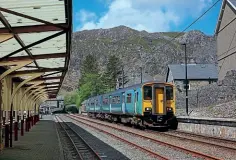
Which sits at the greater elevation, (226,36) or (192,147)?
(226,36)

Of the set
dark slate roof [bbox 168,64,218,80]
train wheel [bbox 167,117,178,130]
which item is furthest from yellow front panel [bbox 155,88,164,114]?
dark slate roof [bbox 168,64,218,80]

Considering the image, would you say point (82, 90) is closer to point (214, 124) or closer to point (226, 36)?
point (226, 36)

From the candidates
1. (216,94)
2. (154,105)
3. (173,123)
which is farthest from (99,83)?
(154,105)

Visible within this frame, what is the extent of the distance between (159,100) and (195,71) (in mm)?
58559

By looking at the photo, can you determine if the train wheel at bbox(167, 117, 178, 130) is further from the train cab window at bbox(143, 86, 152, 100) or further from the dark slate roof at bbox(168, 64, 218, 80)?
the dark slate roof at bbox(168, 64, 218, 80)

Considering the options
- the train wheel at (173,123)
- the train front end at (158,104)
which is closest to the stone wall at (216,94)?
the train wheel at (173,123)

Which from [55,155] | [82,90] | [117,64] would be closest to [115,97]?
[55,155]

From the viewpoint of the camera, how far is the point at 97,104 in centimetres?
4812

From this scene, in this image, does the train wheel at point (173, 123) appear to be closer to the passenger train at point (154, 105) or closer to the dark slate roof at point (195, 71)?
the passenger train at point (154, 105)

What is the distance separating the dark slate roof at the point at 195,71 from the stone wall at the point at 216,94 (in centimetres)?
2259

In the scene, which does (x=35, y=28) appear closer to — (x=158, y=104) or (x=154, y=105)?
(x=154, y=105)

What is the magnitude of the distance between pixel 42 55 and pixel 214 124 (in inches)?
428

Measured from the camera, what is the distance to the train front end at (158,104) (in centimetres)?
2447

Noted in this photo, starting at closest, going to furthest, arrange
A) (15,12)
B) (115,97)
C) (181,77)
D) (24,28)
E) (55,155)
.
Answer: (15,12) → (24,28) → (55,155) → (115,97) → (181,77)
